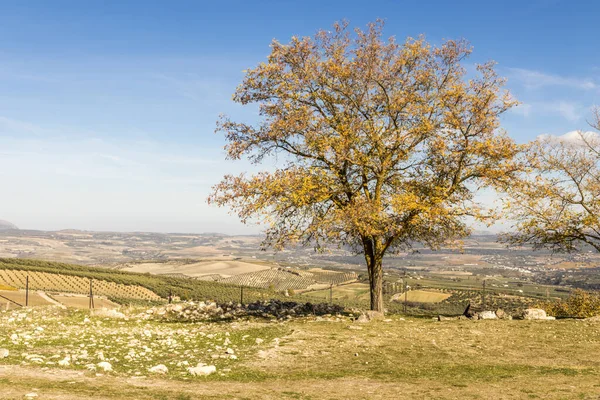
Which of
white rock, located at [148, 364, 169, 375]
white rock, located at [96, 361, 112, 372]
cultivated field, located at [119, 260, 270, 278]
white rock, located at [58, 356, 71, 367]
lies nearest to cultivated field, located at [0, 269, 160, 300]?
cultivated field, located at [119, 260, 270, 278]

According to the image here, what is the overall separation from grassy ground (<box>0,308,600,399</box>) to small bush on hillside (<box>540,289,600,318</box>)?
43.6ft

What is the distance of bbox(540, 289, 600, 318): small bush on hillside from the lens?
115 feet

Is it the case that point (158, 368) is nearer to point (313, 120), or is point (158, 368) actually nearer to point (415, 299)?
point (313, 120)

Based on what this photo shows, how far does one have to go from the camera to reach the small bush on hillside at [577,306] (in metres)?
35.2

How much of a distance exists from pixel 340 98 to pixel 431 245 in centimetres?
872

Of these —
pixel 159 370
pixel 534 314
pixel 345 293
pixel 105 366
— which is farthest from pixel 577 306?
pixel 345 293

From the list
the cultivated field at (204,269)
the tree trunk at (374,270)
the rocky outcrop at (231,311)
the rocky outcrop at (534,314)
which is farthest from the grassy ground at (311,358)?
the cultivated field at (204,269)

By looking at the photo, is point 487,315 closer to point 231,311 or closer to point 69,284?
point 231,311

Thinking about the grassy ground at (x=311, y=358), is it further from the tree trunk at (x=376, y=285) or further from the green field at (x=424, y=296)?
the green field at (x=424, y=296)

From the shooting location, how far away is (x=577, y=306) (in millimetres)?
36531

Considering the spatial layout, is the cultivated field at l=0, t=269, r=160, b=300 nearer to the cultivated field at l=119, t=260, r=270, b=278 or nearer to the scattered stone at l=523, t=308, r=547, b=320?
the cultivated field at l=119, t=260, r=270, b=278

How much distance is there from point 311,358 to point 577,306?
28.7m

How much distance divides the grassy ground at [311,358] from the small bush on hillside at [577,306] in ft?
43.6

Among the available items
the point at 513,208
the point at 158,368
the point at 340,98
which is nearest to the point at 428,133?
the point at 340,98
